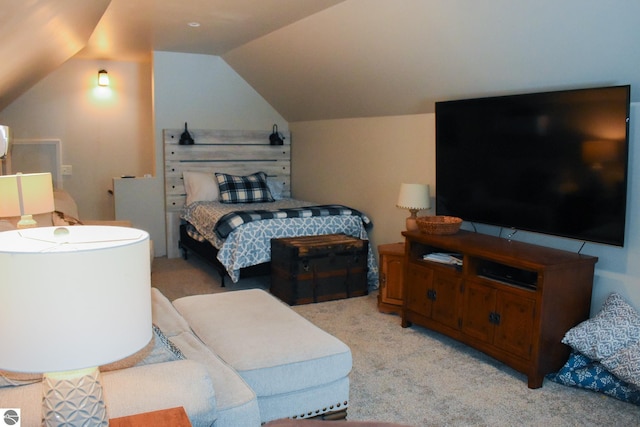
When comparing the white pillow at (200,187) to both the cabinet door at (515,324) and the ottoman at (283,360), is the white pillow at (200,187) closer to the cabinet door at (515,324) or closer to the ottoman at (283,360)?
the ottoman at (283,360)

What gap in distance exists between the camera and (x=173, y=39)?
5.38m

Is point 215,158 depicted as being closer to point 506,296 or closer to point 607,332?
point 506,296

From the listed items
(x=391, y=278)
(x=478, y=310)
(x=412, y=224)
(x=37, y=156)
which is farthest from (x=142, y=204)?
(x=478, y=310)

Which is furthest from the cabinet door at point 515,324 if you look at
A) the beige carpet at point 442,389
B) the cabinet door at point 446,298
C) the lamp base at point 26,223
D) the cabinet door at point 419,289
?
the lamp base at point 26,223

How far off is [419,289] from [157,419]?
2647mm

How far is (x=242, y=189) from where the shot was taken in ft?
19.7

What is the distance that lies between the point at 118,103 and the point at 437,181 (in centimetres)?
427

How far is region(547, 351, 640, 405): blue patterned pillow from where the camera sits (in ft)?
9.50

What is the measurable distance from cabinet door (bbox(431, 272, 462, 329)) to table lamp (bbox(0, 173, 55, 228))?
245 centimetres

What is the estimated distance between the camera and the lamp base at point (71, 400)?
1.22 metres

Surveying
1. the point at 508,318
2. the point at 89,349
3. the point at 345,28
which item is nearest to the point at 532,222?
the point at 508,318

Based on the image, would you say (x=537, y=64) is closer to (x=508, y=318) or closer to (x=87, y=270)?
(x=508, y=318)

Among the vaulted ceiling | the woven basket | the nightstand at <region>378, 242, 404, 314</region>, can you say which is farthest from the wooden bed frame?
the woven basket

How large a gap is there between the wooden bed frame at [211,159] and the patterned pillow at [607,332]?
12.8 feet
